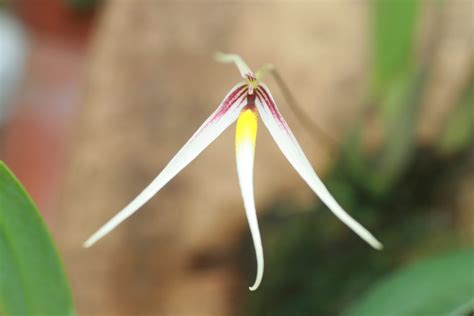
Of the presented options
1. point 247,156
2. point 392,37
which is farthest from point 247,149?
point 392,37

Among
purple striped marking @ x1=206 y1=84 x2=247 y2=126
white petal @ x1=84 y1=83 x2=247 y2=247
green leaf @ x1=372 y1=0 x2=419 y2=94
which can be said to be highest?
green leaf @ x1=372 y1=0 x2=419 y2=94

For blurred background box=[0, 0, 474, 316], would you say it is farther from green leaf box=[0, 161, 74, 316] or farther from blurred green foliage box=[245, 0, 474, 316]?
green leaf box=[0, 161, 74, 316]

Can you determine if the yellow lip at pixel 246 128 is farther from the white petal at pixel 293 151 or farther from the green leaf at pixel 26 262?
the green leaf at pixel 26 262

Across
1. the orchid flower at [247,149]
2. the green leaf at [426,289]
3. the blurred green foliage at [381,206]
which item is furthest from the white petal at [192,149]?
the blurred green foliage at [381,206]

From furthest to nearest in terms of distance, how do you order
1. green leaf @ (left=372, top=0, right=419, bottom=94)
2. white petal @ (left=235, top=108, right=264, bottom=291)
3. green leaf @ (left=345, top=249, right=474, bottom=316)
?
green leaf @ (left=372, top=0, right=419, bottom=94), green leaf @ (left=345, top=249, right=474, bottom=316), white petal @ (left=235, top=108, right=264, bottom=291)

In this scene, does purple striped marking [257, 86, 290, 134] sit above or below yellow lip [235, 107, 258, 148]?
above

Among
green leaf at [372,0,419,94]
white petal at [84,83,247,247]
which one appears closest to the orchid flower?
white petal at [84,83,247,247]

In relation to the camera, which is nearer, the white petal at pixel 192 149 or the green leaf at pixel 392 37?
the white petal at pixel 192 149
